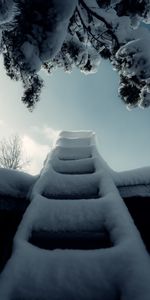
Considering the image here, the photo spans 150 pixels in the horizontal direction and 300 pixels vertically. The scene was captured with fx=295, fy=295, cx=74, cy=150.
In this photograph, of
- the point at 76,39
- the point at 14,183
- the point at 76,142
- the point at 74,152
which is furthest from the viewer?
the point at 76,142

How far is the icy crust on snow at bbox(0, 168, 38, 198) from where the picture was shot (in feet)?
10.4

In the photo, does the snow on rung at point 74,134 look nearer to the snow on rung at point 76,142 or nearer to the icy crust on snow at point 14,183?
the snow on rung at point 76,142

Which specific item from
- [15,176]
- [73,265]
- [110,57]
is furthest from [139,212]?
[110,57]

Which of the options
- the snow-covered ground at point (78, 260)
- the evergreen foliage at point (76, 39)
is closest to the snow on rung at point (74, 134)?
the evergreen foliage at point (76, 39)

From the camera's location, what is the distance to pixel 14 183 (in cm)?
331

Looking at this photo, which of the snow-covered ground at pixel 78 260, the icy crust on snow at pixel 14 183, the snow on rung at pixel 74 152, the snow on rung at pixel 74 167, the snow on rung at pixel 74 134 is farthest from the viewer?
the snow on rung at pixel 74 134

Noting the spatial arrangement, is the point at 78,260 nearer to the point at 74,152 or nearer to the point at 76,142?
the point at 74,152

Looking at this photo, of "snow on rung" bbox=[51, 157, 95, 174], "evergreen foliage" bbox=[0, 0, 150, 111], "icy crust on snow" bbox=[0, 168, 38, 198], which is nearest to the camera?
"evergreen foliage" bbox=[0, 0, 150, 111]

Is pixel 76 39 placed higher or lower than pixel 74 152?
higher

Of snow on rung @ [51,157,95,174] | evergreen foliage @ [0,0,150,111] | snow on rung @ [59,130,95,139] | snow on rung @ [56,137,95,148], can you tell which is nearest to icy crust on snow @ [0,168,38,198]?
snow on rung @ [51,157,95,174]

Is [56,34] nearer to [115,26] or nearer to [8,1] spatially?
[8,1]

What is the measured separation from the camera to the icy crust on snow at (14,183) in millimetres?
3178

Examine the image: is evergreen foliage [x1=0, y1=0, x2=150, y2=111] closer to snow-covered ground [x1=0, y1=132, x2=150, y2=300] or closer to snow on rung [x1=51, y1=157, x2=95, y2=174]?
snow on rung [x1=51, y1=157, x2=95, y2=174]

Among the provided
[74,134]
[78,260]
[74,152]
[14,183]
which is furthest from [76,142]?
[78,260]
